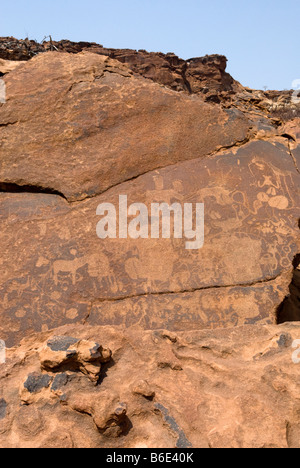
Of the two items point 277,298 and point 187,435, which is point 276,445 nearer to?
point 187,435

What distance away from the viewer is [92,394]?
152 cm

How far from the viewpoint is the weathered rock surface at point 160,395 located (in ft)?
4.62

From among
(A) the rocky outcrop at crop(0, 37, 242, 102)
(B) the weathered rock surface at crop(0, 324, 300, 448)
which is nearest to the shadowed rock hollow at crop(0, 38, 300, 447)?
(B) the weathered rock surface at crop(0, 324, 300, 448)

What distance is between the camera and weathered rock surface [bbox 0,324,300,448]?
141 centimetres

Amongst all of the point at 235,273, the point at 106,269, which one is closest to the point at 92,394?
the point at 106,269

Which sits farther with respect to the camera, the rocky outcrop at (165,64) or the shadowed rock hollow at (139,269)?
the rocky outcrop at (165,64)

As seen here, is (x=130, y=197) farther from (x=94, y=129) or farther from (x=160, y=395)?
(x=160, y=395)

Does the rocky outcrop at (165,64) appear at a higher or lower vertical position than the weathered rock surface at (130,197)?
higher

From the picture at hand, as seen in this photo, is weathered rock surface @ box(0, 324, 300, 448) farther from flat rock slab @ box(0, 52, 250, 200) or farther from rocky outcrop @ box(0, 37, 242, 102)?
rocky outcrop @ box(0, 37, 242, 102)

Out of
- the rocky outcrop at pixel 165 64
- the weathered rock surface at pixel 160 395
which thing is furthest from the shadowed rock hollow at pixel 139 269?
the rocky outcrop at pixel 165 64

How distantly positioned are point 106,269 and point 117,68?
1497 millimetres

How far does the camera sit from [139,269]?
238 centimetres

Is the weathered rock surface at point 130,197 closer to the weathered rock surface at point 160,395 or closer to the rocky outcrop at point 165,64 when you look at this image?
the weathered rock surface at point 160,395

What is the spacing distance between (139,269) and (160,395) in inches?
36.3
